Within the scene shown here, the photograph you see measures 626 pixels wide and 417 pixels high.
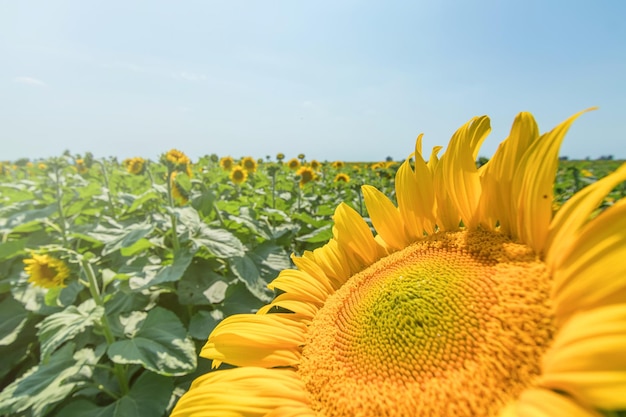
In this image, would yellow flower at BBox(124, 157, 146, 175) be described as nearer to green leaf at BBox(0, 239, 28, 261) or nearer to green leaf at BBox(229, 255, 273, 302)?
green leaf at BBox(0, 239, 28, 261)

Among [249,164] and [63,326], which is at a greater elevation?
[249,164]

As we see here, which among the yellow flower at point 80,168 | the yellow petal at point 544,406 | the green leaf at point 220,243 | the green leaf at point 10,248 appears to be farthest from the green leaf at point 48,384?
the yellow flower at point 80,168

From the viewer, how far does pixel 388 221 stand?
1216 millimetres

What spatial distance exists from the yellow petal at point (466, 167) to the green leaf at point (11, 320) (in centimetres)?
373

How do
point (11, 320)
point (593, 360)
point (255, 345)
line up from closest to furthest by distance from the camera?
point (593, 360) < point (255, 345) < point (11, 320)

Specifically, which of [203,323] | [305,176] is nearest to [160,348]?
[203,323]

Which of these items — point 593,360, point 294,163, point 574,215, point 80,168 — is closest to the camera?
point 593,360

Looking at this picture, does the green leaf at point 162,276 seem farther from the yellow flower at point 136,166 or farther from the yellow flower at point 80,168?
the yellow flower at point 80,168

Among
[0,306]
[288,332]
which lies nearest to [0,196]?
[0,306]

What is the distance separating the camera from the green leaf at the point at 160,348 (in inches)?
86.5

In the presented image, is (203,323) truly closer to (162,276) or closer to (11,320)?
(162,276)

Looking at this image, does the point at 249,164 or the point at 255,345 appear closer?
the point at 255,345

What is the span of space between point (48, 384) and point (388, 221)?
232cm

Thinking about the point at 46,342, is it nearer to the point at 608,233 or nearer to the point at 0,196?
the point at 608,233
